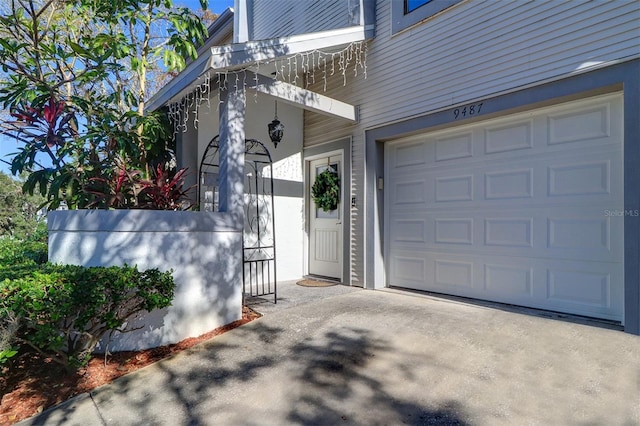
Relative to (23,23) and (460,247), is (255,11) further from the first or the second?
(460,247)

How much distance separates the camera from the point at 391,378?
2678mm

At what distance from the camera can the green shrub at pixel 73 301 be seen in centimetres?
250

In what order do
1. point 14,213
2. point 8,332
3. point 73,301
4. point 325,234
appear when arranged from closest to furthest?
point 8,332 < point 73,301 < point 325,234 < point 14,213

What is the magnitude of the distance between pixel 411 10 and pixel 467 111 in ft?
5.70

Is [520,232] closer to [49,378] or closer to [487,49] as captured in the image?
[487,49]

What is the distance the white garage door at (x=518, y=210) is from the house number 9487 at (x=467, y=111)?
226 mm

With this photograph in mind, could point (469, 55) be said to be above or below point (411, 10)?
below

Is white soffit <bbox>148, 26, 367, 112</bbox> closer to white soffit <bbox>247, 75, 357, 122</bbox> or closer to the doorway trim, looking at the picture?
white soffit <bbox>247, 75, 357, 122</bbox>

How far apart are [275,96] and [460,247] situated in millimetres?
2990

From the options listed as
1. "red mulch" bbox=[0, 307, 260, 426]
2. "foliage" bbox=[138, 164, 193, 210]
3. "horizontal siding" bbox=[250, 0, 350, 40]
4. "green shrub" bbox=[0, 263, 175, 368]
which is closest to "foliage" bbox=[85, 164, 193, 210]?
"foliage" bbox=[138, 164, 193, 210]

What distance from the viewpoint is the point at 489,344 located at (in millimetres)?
3074

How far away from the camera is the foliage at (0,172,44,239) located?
1187cm

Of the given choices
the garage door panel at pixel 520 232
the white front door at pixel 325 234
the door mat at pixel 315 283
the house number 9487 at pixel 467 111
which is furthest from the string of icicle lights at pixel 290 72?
the door mat at pixel 315 283

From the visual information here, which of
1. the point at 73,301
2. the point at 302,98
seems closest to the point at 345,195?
the point at 302,98
